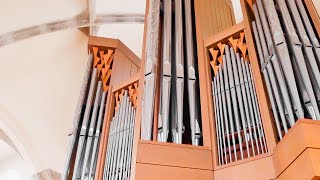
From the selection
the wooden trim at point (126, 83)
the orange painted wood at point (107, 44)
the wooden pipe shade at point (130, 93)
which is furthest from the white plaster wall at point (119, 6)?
the wooden pipe shade at point (130, 93)

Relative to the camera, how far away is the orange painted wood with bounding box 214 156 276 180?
282 centimetres

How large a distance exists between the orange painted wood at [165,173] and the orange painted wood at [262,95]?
0.51 m

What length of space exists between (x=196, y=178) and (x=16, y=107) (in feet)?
15.6

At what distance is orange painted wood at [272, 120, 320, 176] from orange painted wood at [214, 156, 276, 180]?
147mm

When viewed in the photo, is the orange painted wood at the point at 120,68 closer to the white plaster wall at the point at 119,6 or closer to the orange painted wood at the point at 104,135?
the orange painted wood at the point at 104,135

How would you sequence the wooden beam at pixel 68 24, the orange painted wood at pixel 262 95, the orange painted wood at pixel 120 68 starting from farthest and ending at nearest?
the wooden beam at pixel 68 24
the orange painted wood at pixel 120 68
the orange painted wood at pixel 262 95

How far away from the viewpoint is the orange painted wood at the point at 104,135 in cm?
421

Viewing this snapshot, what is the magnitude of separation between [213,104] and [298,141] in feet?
3.59

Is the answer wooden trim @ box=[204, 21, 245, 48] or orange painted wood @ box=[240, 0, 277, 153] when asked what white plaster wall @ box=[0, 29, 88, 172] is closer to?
wooden trim @ box=[204, 21, 245, 48]

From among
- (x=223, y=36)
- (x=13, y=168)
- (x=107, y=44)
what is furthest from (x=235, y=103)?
(x=13, y=168)

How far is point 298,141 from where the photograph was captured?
2.48m

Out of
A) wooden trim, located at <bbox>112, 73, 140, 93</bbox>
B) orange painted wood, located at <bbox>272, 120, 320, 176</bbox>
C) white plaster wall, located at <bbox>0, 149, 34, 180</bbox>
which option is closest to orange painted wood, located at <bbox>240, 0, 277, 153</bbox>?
orange painted wood, located at <bbox>272, 120, 320, 176</bbox>

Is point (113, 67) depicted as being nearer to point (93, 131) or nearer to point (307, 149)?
point (93, 131)

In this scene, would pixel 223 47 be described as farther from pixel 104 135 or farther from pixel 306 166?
pixel 306 166
